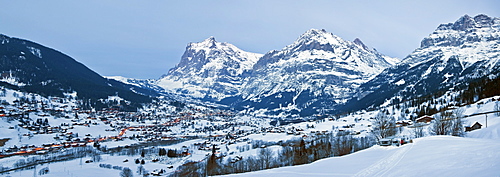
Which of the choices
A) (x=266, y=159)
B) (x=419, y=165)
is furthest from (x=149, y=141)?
(x=419, y=165)

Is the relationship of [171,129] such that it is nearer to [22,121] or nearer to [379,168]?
[22,121]

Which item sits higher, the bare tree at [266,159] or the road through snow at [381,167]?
the road through snow at [381,167]

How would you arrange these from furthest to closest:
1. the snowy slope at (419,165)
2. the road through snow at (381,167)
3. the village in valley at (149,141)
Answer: the village in valley at (149,141), the road through snow at (381,167), the snowy slope at (419,165)

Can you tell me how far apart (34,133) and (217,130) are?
92612mm

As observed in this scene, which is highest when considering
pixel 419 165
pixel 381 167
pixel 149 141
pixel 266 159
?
pixel 419 165

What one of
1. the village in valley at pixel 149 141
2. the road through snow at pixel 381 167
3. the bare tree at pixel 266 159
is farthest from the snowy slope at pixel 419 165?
the bare tree at pixel 266 159

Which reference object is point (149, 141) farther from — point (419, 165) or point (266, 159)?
point (419, 165)

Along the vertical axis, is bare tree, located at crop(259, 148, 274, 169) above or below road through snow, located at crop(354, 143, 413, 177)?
below

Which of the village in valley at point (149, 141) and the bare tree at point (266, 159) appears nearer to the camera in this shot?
the bare tree at point (266, 159)

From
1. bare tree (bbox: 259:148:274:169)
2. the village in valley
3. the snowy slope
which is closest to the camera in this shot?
the snowy slope

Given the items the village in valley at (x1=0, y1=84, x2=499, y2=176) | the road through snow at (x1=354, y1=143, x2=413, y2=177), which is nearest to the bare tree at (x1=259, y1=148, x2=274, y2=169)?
the village in valley at (x1=0, y1=84, x2=499, y2=176)

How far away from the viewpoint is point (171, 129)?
171625 millimetres

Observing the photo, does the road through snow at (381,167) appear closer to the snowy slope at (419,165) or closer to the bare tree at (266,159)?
the snowy slope at (419,165)

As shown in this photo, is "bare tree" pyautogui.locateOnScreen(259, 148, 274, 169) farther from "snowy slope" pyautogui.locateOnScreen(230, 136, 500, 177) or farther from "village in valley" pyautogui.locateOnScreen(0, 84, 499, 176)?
"snowy slope" pyautogui.locateOnScreen(230, 136, 500, 177)
